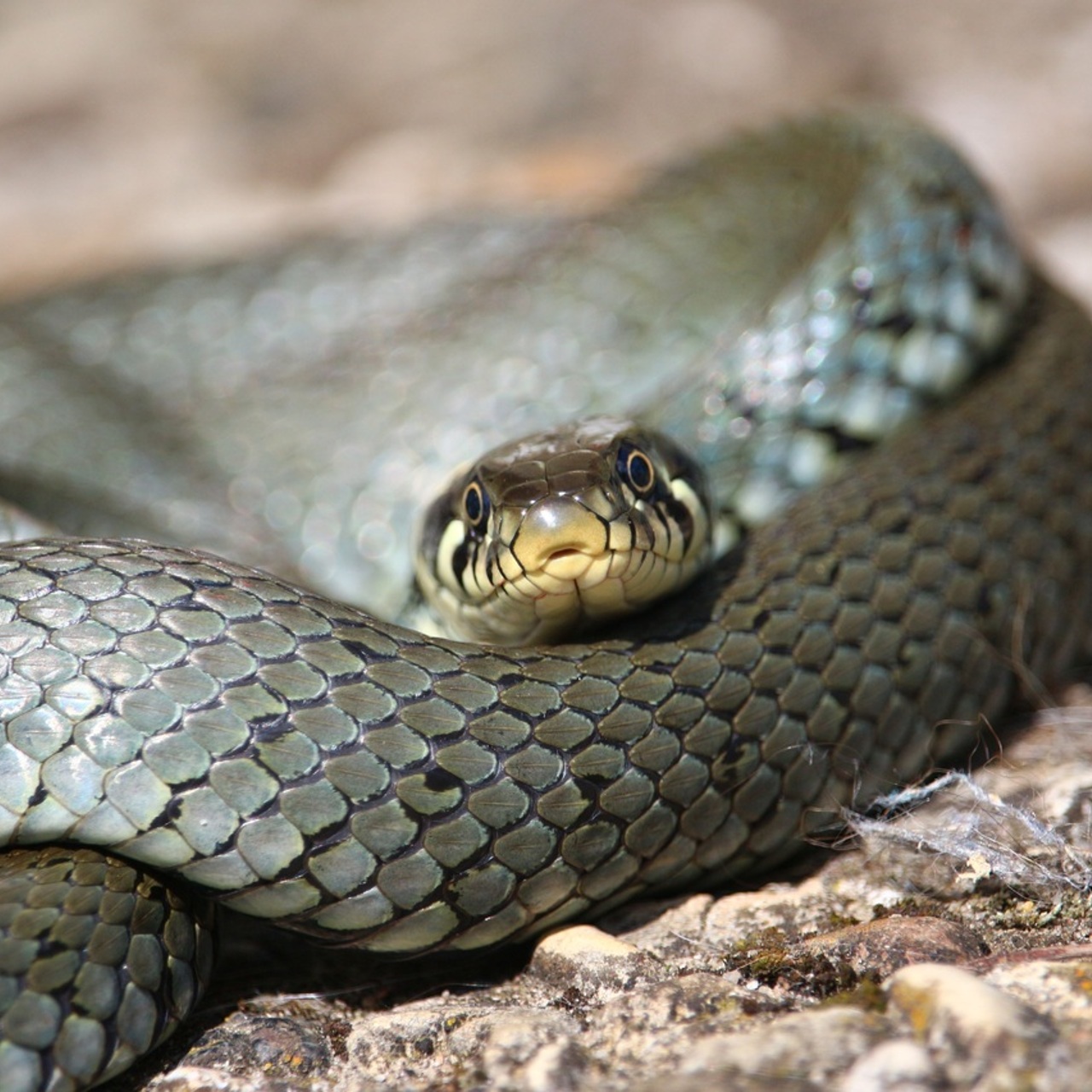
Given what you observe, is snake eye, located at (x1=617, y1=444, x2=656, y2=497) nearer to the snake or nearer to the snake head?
the snake head

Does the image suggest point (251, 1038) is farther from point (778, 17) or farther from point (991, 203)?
point (778, 17)

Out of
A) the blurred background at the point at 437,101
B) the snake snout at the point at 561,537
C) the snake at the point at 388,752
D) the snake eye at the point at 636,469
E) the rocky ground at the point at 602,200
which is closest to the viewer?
the rocky ground at the point at 602,200

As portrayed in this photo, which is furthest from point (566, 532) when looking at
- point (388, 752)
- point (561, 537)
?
point (388, 752)

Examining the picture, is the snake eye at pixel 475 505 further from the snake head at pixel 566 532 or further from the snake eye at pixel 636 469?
the snake eye at pixel 636 469

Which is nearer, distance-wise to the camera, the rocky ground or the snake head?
the rocky ground

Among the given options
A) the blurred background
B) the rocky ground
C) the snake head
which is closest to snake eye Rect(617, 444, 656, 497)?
the snake head

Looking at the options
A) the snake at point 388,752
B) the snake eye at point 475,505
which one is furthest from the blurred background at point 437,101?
the snake at point 388,752

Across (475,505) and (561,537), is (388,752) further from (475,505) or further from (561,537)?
(475,505)
